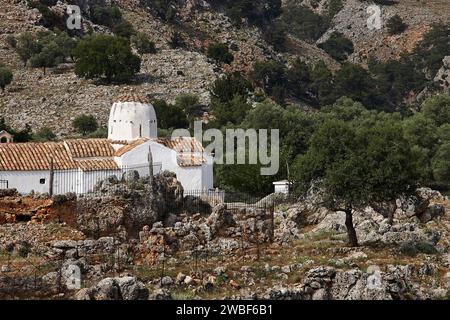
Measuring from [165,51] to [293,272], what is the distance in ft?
228

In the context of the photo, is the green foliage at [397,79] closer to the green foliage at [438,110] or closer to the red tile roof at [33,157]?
the green foliage at [438,110]

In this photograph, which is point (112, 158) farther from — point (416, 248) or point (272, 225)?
point (416, 248)

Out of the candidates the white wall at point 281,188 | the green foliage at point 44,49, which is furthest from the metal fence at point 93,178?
the green foliage at point 44,49

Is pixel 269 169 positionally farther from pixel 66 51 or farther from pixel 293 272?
pixel 66 51

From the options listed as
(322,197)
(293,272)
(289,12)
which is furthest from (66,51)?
(289,12)

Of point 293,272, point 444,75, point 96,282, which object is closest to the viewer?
point 96,282

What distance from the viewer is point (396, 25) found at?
166m

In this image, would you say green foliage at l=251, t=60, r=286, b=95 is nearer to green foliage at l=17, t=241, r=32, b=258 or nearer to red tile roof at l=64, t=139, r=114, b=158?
red tile roof at l=64, t=139, r=114, b=158

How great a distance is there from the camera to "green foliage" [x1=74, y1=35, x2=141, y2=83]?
316ft

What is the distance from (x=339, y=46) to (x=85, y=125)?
81.5 metres

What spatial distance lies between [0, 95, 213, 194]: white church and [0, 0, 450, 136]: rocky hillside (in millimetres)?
28480

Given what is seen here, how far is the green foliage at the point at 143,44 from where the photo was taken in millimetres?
108188

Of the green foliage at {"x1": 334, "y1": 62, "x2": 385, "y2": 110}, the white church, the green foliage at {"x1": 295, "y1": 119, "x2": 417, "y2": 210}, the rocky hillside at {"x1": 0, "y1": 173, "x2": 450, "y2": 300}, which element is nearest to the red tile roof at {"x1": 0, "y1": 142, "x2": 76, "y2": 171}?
the white church

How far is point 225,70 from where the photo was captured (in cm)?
11244
